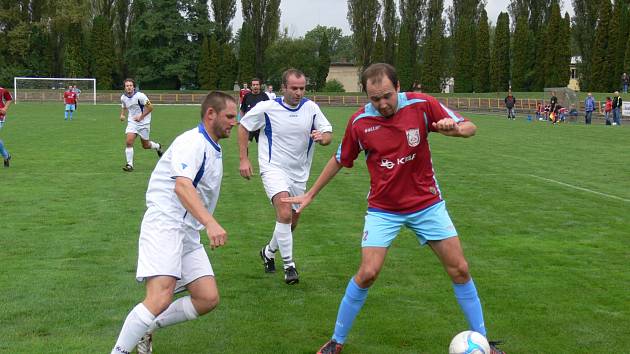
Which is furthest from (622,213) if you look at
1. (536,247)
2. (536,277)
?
(536,277)

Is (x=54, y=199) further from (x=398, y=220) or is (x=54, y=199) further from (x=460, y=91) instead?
(x=460, y=91)

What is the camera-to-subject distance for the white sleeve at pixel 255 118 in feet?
25.1

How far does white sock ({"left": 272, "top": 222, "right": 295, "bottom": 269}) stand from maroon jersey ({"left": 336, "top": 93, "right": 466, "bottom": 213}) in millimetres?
2290

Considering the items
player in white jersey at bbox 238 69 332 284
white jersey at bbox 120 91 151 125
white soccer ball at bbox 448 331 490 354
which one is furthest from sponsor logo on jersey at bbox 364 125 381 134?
white jersey at bbox 120 91 151 125

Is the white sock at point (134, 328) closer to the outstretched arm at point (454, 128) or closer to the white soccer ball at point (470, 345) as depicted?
the white soccer ball at point (470, 345)

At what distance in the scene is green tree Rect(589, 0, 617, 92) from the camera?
54.1 meters

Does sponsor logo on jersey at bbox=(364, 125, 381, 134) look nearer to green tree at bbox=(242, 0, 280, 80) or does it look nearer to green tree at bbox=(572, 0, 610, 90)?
green tree at bbox=(572, 0, 610, 90)

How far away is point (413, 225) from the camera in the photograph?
522 centimetres

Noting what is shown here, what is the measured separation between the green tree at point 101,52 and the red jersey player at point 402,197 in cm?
7427

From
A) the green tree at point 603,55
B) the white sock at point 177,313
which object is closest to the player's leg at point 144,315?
the white sock at point 177,313

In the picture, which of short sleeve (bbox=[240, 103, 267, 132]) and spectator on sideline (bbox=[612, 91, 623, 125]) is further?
spectator on sideline (bbox=[612, 91, 623, 125])

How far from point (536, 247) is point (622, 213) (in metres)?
3.24

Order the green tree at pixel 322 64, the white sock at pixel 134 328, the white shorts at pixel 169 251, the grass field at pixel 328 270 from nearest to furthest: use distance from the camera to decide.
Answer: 1. the white sock at pixel 134 328
2. the white shorts at pixel 169 251
3. the grass field at pixel 328 270
4. the green tree at pixel 322 64

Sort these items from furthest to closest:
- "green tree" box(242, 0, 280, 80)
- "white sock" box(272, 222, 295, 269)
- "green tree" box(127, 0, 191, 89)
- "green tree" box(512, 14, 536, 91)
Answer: "green tree" box(242, 0, 280, 80) < "green tree" box(127, 0, 191, 89) < "green tree" box(512, 14, 536, 91) < "white sock" box(272, 222, 295, 269)
